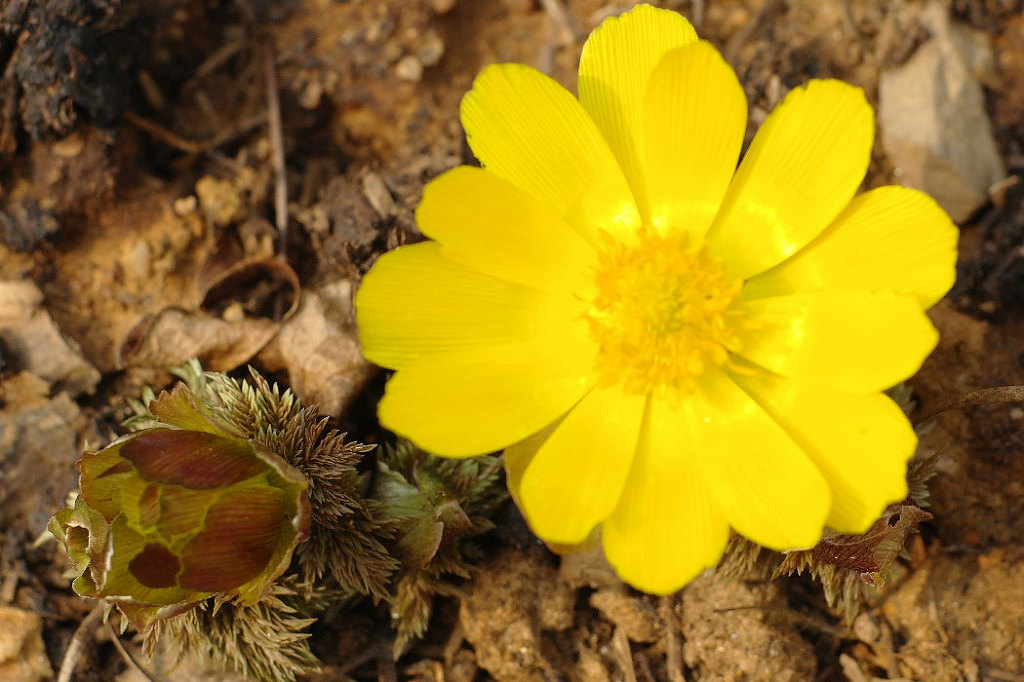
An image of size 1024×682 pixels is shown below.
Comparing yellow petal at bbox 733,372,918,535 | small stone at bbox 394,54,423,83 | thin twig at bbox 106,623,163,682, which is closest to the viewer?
yellow petal at bbox 733,372,918,535

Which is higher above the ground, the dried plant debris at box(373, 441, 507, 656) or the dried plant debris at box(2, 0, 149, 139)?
the dried plant debris at box(2, 0, 149, 139)

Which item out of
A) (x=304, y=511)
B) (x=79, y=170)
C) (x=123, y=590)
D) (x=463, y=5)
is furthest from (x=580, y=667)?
(x=463, y=5)

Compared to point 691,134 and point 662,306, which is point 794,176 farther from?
point 662,306

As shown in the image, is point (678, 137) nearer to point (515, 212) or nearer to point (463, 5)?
point (515, 212)

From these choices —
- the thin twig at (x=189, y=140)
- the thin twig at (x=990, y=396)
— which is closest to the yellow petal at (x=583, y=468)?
the thin twig at (x=990, y=396)

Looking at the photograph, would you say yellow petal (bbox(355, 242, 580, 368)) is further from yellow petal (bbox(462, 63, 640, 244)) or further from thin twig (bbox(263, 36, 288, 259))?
thin twig (bbox(263, 36, 288, 259))

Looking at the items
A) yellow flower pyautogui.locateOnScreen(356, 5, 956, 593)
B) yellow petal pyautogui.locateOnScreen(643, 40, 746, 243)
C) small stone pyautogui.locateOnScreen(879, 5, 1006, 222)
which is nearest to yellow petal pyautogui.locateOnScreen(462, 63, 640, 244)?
yellow flower pyautogui.locateOnScreen(356, 5, 956, 593)

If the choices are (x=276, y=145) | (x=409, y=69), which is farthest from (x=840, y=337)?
(x=276, y=145)
